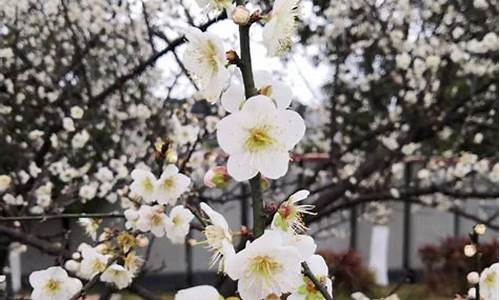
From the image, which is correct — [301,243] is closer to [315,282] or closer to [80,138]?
[315,282]

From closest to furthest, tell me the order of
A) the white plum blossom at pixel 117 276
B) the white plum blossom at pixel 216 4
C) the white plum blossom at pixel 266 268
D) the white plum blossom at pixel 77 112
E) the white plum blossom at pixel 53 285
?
the white plum blossom at pixel 266 268
the white plum blossom at pixel 216 4
the white plum blossom at pixel 53 285
the white plum blossom at pixel 117 276
the white plum blossom at pixel 77 112

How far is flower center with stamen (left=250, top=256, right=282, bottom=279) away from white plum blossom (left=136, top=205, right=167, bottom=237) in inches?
28.1

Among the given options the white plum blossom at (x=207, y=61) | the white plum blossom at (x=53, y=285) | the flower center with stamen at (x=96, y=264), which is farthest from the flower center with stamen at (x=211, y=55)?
the flower center with stamen at (x=96, y=264)

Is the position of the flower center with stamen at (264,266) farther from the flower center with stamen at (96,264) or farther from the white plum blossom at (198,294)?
the flower center with stamen at (96,264)

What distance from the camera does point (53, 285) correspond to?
1.25 meters

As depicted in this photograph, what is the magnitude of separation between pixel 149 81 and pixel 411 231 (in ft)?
19.0

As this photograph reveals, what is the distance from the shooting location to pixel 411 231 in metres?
8.91

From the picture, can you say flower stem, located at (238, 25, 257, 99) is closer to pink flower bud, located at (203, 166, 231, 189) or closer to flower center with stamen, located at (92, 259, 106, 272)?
pink flower bud, located at (203, 166, 231, 189)

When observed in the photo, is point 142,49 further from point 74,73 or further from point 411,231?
point 411,231

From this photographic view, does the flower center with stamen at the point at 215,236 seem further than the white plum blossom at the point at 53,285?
No

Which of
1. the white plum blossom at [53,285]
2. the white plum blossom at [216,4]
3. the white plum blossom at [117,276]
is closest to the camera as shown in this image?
the white plum blossom at [216,4]

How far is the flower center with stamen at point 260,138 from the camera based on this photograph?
31.0 inches

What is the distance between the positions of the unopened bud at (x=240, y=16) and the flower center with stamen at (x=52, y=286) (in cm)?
73

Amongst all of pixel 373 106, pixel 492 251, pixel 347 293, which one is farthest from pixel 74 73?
pixel 492 251
